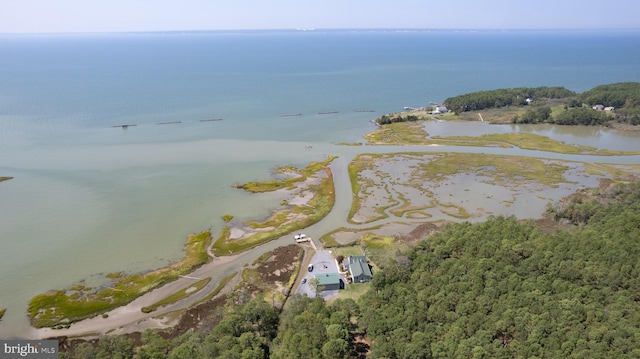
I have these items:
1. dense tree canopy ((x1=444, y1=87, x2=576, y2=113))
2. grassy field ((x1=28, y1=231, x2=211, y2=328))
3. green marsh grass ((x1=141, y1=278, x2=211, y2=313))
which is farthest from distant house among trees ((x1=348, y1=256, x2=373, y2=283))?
dense tree canopy ((x1=444, y1=87, x2=576, y2=113))

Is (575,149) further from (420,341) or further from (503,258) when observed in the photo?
(420,341)

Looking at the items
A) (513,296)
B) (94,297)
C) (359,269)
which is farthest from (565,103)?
(94,297)

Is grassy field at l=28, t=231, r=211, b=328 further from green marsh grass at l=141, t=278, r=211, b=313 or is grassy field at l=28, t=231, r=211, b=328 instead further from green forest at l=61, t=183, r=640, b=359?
green forest at l=61, t=183, r=640, b=359

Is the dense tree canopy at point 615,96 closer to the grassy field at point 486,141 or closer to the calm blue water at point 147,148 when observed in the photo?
the calm blue water at point 147,148

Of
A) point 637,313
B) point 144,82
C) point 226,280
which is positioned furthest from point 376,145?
point 144,82

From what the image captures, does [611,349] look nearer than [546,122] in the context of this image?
Yes

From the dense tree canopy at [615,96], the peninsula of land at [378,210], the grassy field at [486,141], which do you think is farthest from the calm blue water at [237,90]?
the dense tree canopy at [615,96]
